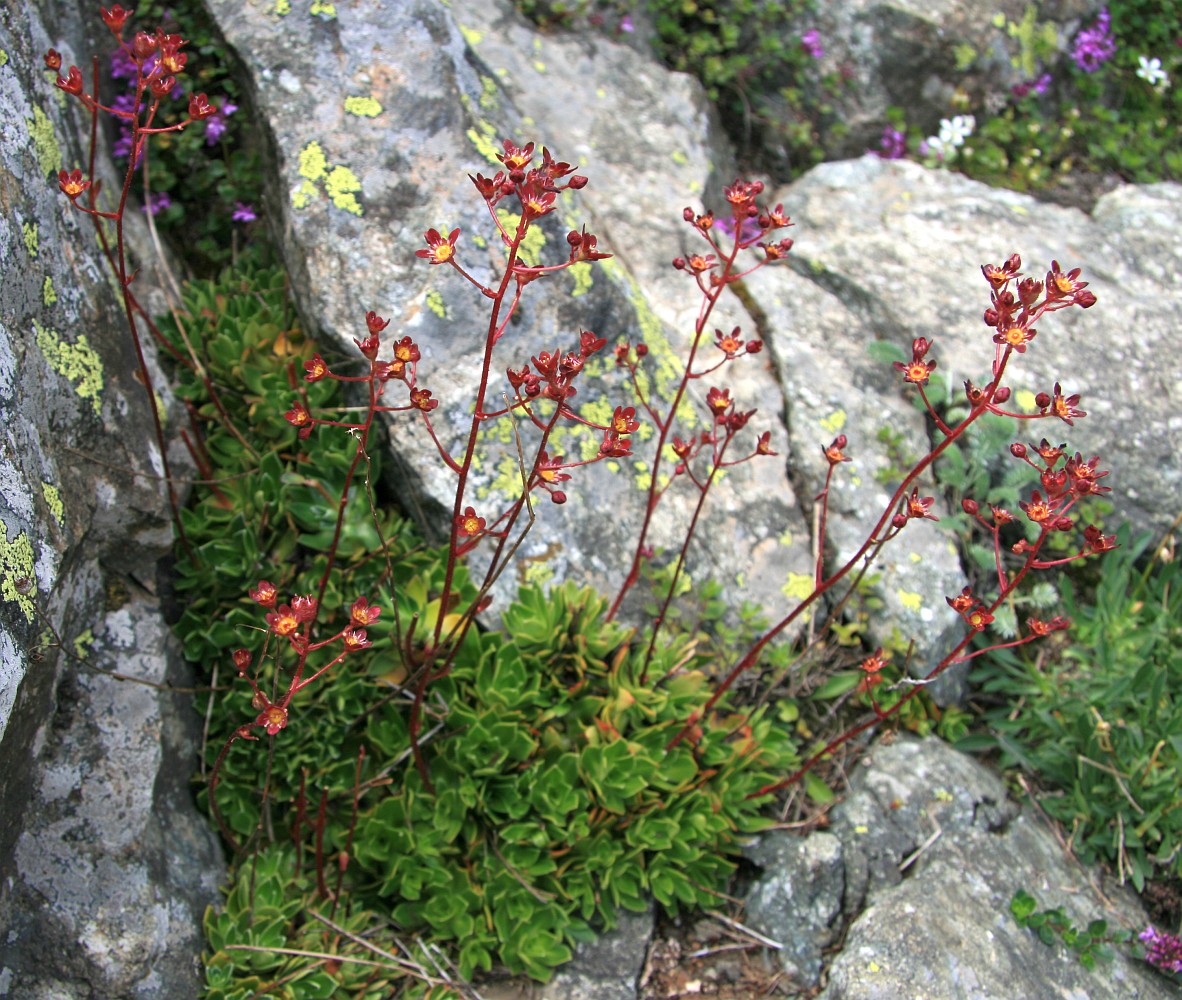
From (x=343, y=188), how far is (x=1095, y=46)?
5.34m

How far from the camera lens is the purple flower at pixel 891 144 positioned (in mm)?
6039

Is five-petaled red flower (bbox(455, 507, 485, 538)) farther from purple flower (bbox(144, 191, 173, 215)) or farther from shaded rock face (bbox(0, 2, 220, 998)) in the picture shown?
purple flower (bbox(144, 191, 173, 215))

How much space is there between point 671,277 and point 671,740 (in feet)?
7.61

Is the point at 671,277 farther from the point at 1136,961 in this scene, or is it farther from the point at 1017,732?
the point at 1136,961

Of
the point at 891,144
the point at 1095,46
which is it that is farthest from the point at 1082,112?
the point at 891,144

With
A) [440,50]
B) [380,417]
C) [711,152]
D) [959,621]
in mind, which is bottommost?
[959,621]

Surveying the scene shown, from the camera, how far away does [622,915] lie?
3414 mm

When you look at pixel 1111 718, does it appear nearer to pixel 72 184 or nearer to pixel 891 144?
pixel 891 144

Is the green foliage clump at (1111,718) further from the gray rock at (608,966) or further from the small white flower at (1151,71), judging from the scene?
the small white flower at (1151,71)

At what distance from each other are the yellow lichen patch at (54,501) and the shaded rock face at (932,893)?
8.48 ft

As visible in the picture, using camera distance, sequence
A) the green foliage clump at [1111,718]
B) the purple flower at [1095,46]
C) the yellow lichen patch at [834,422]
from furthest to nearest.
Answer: the purple flower at [1095,46] → the yellow lichen patch at [834,422] → the green foliage clump at [1111,718]

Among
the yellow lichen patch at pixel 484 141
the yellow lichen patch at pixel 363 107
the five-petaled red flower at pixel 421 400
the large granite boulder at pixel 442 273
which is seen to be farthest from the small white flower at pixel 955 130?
the five-petaled red flower at pixel 421 400

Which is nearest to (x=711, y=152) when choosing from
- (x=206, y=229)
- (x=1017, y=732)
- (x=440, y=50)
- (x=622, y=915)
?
(x=440, y=50)

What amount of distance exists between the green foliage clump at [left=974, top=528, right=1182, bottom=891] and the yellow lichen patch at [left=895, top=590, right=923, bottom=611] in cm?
39
